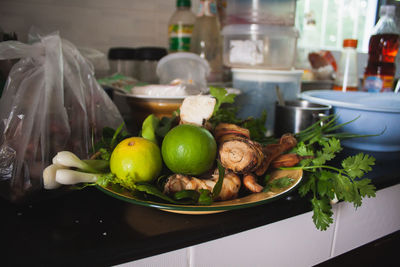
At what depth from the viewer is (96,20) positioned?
1055 millimetres

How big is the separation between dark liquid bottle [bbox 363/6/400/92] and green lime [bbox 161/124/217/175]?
0.80m

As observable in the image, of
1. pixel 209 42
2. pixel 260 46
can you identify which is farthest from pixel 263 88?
pixel 209 42

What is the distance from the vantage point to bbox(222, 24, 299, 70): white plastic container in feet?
3.01

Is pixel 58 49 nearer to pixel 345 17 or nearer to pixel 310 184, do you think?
pixel 310 184

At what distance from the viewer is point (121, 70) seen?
42.5 inches

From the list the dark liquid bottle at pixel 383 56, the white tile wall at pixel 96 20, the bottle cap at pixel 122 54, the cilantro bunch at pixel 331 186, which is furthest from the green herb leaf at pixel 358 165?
the white tile wall at pixel 96 20

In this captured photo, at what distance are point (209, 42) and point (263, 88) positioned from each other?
355 millimetres

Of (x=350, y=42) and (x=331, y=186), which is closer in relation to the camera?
(x=331, y=186)

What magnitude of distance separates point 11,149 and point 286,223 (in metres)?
0.41

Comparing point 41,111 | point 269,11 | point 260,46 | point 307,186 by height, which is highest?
point 269,11

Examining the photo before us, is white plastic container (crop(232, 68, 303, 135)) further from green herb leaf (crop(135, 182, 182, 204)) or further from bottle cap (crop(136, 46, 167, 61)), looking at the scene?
green herb leaf (crop(135, 182, 182, 204))

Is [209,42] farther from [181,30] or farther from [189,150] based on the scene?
[189,150]

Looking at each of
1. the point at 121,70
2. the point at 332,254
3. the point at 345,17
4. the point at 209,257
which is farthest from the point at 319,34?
the point at 209,257

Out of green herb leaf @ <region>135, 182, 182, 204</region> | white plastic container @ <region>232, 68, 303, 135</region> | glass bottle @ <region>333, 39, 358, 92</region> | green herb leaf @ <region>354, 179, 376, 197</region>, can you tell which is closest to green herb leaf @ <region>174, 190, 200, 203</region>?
green herb leaf @ <region>135, 182, 182, 204</region>
